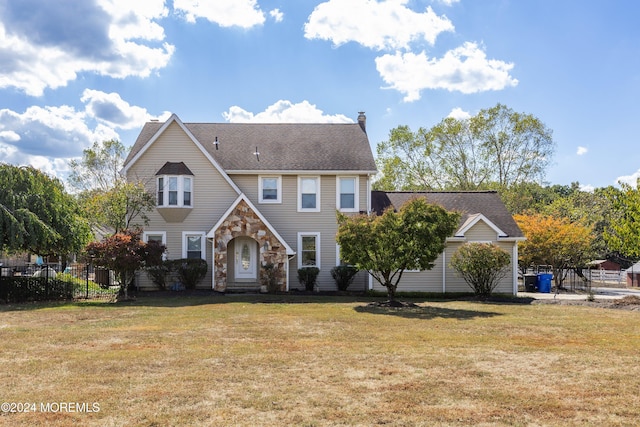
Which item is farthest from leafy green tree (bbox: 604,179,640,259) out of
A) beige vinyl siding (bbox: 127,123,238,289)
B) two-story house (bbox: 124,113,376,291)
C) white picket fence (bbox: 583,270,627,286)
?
white picket fence (bbox: 583,270,627,286)

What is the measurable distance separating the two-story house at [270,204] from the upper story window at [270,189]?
1.9 inches

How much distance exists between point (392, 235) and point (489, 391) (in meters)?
11.3

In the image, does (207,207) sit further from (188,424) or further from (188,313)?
(188,424)

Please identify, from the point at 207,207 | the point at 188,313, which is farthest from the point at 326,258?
the point at 188,313

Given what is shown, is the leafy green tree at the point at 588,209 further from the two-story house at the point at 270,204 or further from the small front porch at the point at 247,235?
the small front porch at the point at 247,235

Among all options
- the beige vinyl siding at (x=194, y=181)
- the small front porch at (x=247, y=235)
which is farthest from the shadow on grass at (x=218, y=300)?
the beige vinyl siding at (x=194, y=181)

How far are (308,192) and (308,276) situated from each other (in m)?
4.13

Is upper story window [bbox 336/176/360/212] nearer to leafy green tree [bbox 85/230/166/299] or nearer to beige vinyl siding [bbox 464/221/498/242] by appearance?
beige vinyl siding [bbox 464/221/498/242]

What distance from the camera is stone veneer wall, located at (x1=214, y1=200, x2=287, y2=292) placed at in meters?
24.0

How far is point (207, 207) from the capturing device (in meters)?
25.5

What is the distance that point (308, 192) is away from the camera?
26078 mm

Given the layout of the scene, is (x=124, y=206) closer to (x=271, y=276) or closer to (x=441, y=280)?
(x=271, y=276)

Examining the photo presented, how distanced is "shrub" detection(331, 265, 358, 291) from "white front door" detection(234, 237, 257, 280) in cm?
385

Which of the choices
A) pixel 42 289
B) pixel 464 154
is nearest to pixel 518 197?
pixel 464 154
